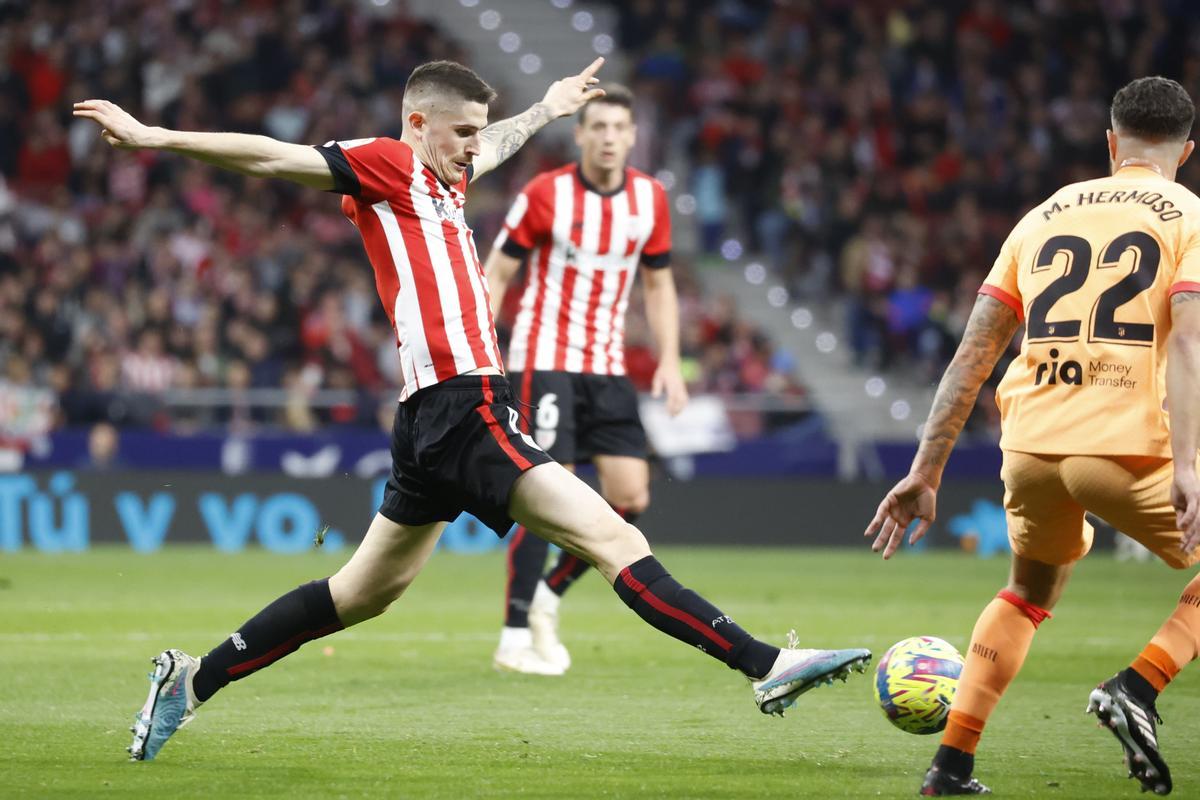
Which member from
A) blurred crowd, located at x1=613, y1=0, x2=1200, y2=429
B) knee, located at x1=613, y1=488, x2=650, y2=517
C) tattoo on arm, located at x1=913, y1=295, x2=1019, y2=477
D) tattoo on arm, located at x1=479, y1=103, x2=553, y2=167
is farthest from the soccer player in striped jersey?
blurred crowd, located at x1=613, y1=0, x2=1200, y2=429

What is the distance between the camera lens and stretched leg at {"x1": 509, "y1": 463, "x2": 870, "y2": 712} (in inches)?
193

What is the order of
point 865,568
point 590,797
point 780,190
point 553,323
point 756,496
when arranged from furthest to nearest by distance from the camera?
point 780,190 < point 756,496 < point 865,568 < point 553,323 < point 590,797

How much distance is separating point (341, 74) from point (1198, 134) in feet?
34.6

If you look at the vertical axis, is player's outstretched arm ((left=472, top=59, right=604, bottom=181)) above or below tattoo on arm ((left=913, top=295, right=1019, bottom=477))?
above

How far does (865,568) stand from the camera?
14547mm

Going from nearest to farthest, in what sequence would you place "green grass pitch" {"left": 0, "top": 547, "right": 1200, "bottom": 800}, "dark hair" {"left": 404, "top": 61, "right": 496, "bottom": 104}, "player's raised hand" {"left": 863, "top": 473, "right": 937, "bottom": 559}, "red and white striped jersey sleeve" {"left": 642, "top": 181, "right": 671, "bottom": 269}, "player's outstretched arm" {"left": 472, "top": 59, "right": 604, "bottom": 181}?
1. "player's raised hand" {"left": 863, "top": 473, "right": 937, "bottom": 559}
2. "green grass pitch" {"left": 0, "top": 547, "right": 1200, "bottom": 800}
3. "dark hair" {"left": 404, "top": 61, "right": 496, "bottom": 104}
4. "player's outstretched arm" {"left": 472, "top": 59, "right": 604, "bottom": 181}
5. "red and white striped jersey sleeve" {"left": 642, "top": 181, "right": 671, "bottom": 269}

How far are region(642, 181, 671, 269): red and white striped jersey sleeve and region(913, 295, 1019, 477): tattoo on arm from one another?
384 centimetres

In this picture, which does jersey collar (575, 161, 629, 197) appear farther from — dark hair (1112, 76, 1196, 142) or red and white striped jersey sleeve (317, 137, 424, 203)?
dark hair (1112, 76, 1196, 142)

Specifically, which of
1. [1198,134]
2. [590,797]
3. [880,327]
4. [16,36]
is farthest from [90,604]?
→ [1198,134]

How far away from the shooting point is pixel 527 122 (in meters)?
6.23

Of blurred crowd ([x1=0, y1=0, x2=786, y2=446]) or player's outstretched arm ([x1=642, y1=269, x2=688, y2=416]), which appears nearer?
player's outstretched arm ([x1=642, y1=269, x2=688, y2=416])

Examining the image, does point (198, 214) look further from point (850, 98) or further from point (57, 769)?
point (57, 769)

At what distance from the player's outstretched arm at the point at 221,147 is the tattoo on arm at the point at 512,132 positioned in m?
0.99

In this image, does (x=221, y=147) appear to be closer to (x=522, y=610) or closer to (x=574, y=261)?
(x=522, y=610)
